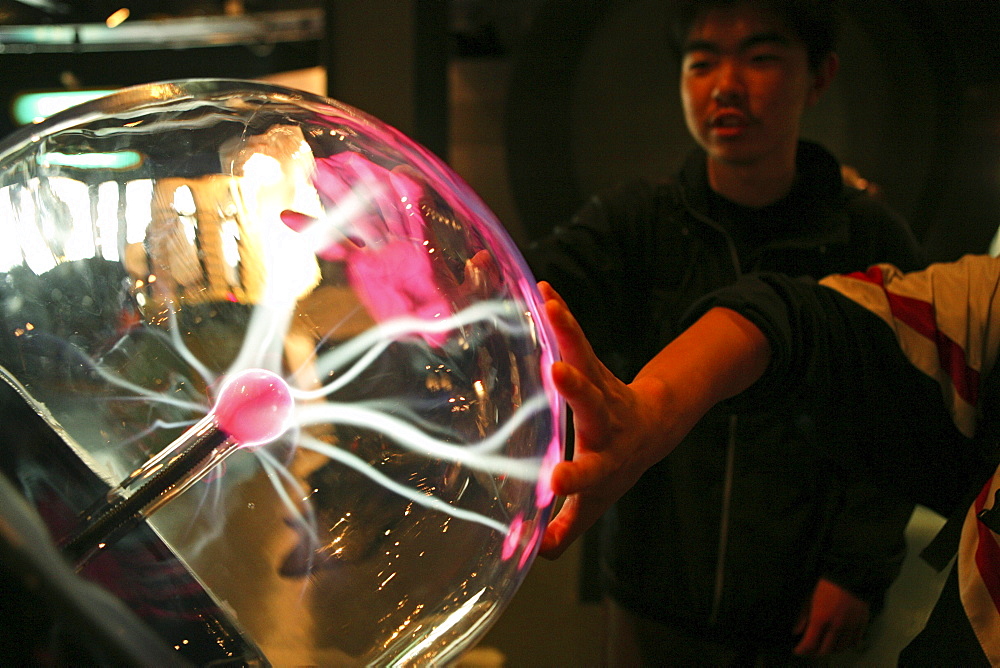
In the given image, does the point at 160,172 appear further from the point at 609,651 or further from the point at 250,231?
the point at 609,651

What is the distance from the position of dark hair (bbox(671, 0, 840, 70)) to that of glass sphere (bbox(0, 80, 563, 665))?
0.53m

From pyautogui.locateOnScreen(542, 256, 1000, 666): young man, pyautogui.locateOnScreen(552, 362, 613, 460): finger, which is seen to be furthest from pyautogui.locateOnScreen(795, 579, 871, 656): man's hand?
pyautogui.locateOnScreen(552, 362, 613, 460): finger

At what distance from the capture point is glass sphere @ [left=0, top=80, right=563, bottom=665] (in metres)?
0.40

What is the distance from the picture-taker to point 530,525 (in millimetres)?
407

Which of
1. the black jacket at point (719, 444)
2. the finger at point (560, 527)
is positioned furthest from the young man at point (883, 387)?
the black jacket at point (719, 444)

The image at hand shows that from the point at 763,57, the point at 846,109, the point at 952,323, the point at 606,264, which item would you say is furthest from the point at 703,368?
the point at 846,109

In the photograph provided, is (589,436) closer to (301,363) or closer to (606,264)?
(301,363)

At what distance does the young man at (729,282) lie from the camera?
750mm

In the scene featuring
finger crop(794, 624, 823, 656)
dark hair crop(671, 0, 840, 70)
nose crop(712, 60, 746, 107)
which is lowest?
finger crop(794, 624, 823, 656)

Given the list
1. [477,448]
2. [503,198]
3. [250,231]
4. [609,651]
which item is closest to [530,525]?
[477,448]

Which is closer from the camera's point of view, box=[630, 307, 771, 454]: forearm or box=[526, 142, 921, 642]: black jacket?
box=[630, 307, 771, 454]: forearm

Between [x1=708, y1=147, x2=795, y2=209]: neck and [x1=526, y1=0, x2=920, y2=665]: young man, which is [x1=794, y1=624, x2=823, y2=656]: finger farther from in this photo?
[x1=708, y1=147, x2=795, y2=209]: neck

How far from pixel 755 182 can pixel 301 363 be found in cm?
60

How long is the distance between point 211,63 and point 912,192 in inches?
45.8
